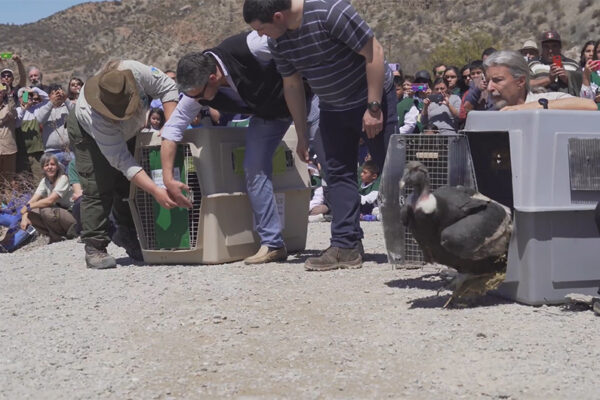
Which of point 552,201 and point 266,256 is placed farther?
point 266,256

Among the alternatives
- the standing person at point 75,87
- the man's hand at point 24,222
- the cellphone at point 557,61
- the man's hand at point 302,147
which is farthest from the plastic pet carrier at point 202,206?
the standing person at point 75,87

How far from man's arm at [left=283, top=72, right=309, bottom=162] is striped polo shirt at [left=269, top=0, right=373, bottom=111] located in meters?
0.07

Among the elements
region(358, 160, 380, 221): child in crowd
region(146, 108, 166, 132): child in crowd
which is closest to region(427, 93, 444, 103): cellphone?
region(358, 160, 380, 221): child in crowd

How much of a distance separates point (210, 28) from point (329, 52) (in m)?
49.9

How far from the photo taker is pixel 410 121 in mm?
11547

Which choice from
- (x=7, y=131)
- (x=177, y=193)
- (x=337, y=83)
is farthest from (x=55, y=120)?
(x=337, y=83)

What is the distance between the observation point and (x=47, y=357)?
4.52 metres

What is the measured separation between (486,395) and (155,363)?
A: 157 centimetres

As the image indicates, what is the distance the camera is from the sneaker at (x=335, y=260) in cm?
646

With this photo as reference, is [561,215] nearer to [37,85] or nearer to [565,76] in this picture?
[565,76]

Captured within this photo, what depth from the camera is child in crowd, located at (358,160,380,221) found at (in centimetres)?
1071

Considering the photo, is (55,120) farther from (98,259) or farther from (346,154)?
(346,154)

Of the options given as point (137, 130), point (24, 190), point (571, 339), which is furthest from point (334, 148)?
point (24, 190)

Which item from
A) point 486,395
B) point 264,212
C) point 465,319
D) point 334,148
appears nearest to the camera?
point 486,395
